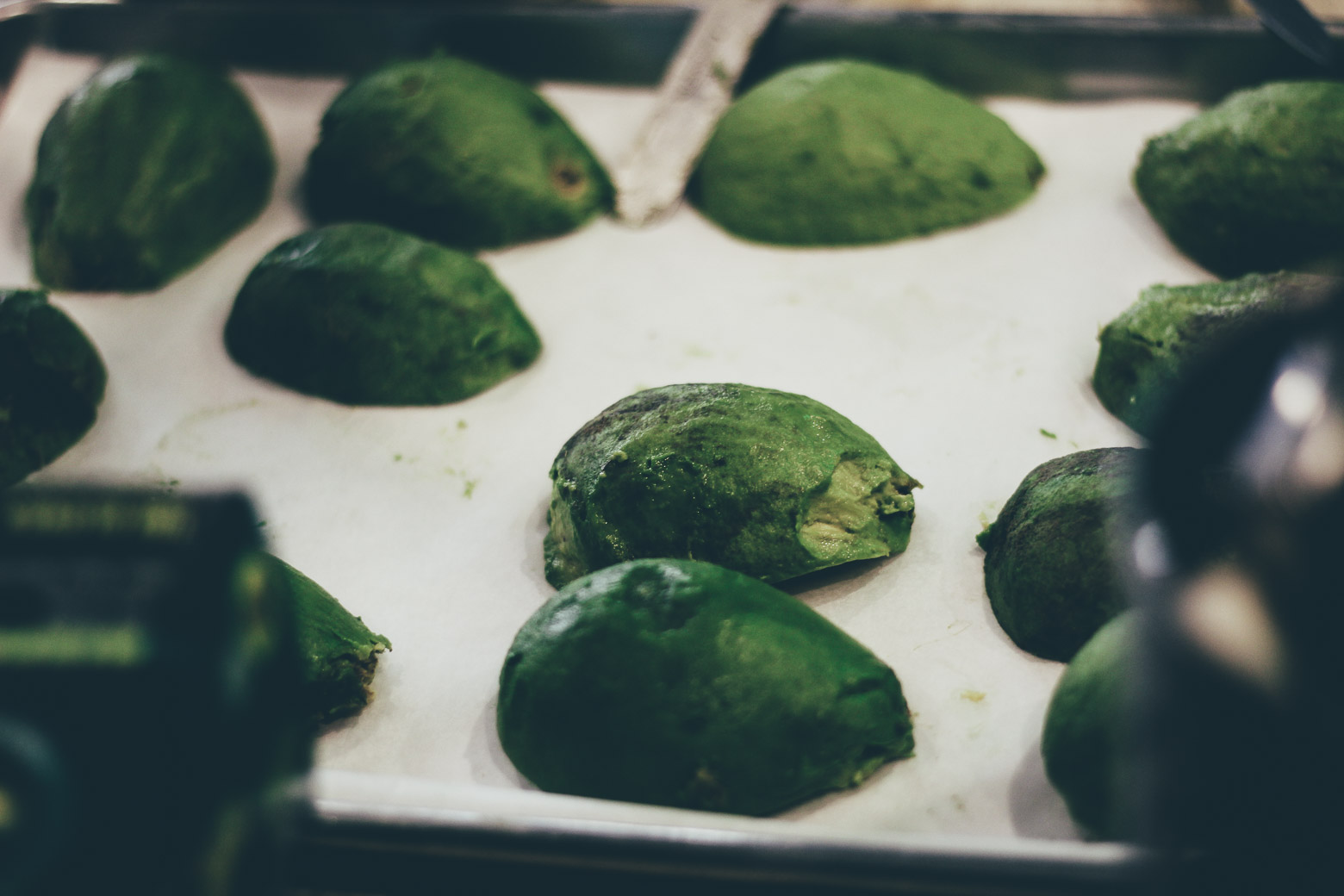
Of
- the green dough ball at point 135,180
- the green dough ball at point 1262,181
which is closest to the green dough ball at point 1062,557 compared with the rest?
the green dough ball at point 1262,181

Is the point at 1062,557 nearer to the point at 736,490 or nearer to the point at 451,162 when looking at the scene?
the point at 736,490

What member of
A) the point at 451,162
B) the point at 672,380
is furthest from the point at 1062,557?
the point at 451,162

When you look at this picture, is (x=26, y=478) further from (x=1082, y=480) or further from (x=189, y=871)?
(x=1082, y=480)

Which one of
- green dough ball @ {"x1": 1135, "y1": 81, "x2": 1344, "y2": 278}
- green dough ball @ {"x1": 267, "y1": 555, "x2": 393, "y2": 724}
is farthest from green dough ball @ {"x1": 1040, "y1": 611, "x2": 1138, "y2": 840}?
green dough ball @ {"x1": 1135, "y1": 81, "x2": 1344, "y2": 278}

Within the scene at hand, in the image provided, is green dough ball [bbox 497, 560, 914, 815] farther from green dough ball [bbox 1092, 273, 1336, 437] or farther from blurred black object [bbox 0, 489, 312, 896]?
green dough ball [bbox 1092, 273, 1336, 437]

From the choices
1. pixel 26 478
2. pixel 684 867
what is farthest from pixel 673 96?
pixel 684 867

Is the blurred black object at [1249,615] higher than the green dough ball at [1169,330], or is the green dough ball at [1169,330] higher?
the blurred black object at [1249,615]

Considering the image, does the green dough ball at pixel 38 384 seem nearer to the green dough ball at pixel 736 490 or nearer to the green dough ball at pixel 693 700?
the green dough ball at pixel 736 490
